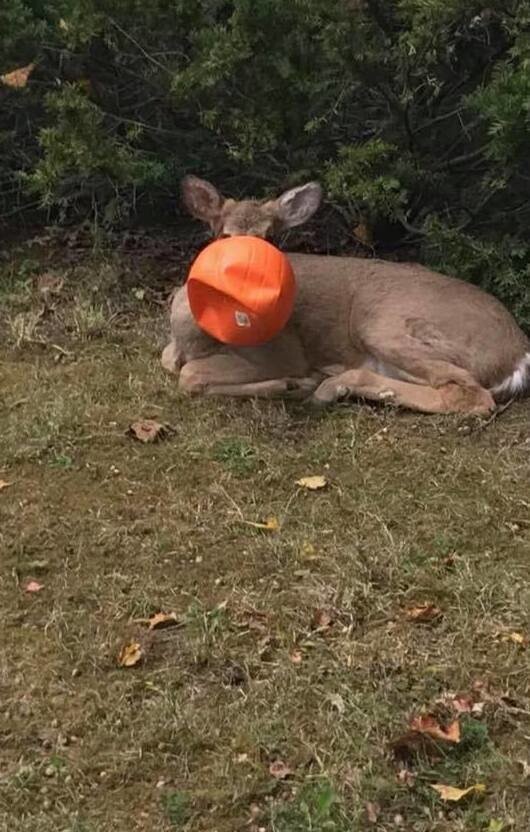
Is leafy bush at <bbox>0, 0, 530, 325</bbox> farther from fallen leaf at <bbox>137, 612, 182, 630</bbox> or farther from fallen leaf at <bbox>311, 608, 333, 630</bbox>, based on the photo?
fallen leaf at <bbox>137, 612, 182, 630</bbox>

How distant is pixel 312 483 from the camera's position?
5.25 metres

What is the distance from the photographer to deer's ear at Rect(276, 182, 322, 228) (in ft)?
22.0

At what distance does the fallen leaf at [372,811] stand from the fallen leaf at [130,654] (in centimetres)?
99

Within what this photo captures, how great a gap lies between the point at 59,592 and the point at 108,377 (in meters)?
2.26

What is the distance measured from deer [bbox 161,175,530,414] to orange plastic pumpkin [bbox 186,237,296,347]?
31 cm

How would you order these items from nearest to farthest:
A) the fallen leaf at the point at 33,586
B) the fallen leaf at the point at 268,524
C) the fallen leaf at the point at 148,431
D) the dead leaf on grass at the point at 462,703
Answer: the dead leaf on grass at the point at 462,703
the fallen leaf at the point at 33,586
the fallen leaf at the point at 268,524
the fallen leaf at the point at 148,431

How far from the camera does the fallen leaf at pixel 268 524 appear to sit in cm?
484

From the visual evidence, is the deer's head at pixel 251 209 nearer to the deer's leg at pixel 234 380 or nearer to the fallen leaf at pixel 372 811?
the deer's leg at pixel 234 380

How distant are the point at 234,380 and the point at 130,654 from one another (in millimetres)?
2587

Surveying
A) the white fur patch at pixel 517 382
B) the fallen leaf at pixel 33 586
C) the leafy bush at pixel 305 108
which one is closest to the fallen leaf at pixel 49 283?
the leafy bush at pixel 305 108

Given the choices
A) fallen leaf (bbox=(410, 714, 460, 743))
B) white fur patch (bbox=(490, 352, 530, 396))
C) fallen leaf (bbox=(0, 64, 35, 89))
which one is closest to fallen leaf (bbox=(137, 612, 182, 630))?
fallen leaf (bbox=(410, 714, 460, 743))

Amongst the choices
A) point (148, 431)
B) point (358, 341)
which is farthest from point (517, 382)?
point (148, 431)

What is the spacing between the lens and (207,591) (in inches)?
173

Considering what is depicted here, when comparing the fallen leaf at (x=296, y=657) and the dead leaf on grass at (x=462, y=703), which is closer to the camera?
the dead leaf on grass at (x=462, y=703)
